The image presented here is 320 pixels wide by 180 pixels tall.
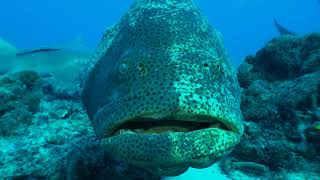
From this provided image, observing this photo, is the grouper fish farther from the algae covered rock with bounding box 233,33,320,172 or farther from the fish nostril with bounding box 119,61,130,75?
the algae covered rock with bounding box 233,33,320,172

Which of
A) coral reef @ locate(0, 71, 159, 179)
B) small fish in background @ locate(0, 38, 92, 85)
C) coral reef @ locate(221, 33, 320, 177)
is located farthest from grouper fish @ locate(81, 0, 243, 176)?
small fish in background @ locate(0, 38, 92, 85)

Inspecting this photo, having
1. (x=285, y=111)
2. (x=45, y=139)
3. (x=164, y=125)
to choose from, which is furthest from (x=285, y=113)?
(x=45, y=139)

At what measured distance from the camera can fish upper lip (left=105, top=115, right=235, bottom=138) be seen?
123 inches

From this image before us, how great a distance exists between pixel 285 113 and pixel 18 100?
16.9 feet

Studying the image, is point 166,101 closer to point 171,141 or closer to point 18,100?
point 171,141

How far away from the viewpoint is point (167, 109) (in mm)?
2938

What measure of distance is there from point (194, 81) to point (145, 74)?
483 mm

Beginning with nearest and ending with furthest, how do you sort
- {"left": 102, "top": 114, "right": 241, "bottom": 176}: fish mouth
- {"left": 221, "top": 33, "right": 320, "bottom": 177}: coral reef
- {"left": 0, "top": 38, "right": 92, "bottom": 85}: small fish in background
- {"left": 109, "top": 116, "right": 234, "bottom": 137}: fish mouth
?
1. {"left": 102, "top": 114, "right": 241, "bottom": 176}: fish mouth
2. {"left": 109, "top": 116, "right": 234, "bottom": 137}: fish mouth
3. {"left": 221, "top": 33, "right": 320, "bottom": 177}: coral reef
4. {"left": 0, "top": 38, "right": 92, "bottom": 85}: small fish in background

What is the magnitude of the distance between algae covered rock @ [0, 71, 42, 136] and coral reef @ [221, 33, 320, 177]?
394 centimetres

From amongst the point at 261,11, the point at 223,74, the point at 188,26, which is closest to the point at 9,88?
the point at 188,26

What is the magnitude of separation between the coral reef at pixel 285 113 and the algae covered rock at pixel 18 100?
12.9 ft

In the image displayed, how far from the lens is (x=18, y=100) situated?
6852 millimetres

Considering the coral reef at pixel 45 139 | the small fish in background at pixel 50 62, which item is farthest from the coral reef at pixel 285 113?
the small fish in background at pixel 50 62

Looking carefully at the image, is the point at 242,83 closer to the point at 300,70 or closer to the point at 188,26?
the point at 300,70
